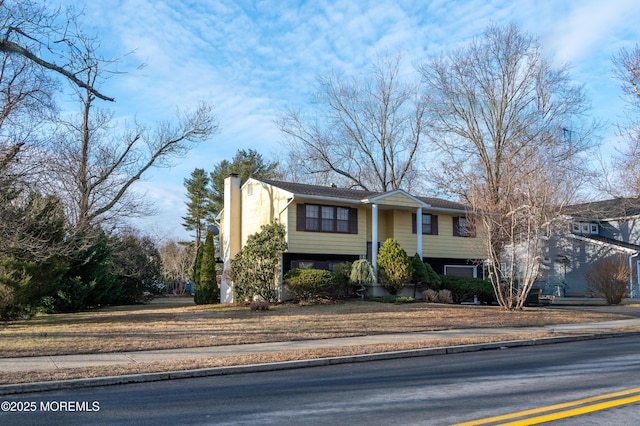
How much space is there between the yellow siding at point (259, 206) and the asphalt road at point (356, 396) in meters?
15.8

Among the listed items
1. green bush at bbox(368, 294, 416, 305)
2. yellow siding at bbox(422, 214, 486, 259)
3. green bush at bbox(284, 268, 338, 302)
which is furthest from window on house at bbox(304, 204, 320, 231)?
yellow siding at bbox(422, 214, 486, 259)

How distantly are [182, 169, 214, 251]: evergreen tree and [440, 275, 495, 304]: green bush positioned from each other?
37.9 metres

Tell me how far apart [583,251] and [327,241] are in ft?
73.1

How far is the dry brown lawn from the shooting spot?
1102cm

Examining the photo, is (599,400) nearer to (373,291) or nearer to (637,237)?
(373,291)

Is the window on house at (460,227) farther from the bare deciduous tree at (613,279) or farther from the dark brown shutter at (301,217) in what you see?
the dark brown shutter at (301,217)

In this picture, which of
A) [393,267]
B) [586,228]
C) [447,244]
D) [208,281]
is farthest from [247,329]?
[586,228]

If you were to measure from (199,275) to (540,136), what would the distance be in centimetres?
2098

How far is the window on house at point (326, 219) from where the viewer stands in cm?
2570

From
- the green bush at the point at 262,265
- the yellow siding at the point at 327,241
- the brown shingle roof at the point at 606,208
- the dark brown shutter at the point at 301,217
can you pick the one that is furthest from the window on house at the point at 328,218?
the brown shingle roof at the point at 606,208

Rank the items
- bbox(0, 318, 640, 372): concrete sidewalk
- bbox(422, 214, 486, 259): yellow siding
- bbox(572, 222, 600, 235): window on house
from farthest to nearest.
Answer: bbox(572, 222, 600, 235): window on house
bbox(422, 214, 486, 259): yellow siding
bbox(0, 318, 640, 372): concrete sidewalk

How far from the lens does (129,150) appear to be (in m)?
32.9

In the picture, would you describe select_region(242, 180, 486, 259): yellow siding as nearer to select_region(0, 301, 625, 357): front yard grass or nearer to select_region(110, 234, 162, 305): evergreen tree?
select_region(0, 301, 625, 357): front yard grass

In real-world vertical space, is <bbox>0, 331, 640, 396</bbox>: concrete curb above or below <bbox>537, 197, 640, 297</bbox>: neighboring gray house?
below
